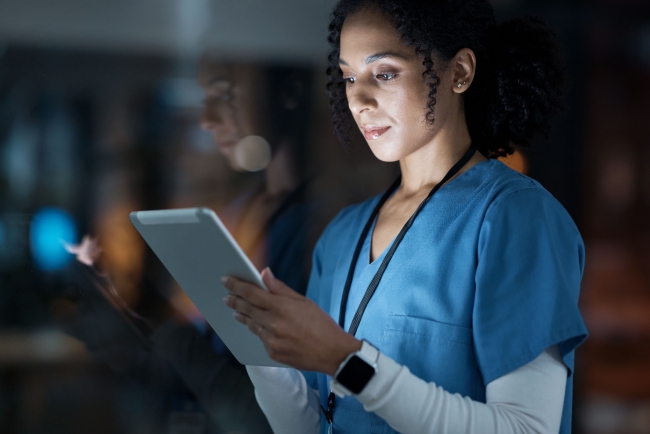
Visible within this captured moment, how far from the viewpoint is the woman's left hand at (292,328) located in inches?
27.6

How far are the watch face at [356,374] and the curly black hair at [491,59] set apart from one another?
43 centimetres

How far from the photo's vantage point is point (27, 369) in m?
1.16

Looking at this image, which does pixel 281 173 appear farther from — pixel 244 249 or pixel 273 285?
pixel 273 285

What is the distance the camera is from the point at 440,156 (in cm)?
100

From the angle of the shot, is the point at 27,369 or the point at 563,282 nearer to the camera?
the point at 563,282

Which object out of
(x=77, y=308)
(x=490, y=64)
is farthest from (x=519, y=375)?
(x=77, y=308)

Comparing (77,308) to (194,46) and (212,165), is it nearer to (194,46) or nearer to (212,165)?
(212,165)

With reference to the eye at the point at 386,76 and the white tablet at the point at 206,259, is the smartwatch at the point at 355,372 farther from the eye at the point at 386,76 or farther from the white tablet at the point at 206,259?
the eye at the point at 386,76

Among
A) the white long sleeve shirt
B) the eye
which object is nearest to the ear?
the eye

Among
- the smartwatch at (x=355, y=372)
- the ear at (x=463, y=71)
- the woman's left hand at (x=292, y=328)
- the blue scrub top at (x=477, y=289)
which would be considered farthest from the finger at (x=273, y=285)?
the ear at (x=463, y=71)

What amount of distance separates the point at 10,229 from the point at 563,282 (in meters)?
1.01

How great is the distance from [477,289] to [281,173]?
678mm

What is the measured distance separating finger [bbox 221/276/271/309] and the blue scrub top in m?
0.27

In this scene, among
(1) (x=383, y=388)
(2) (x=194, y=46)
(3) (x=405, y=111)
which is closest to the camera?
(1) (x=383, y=388)
